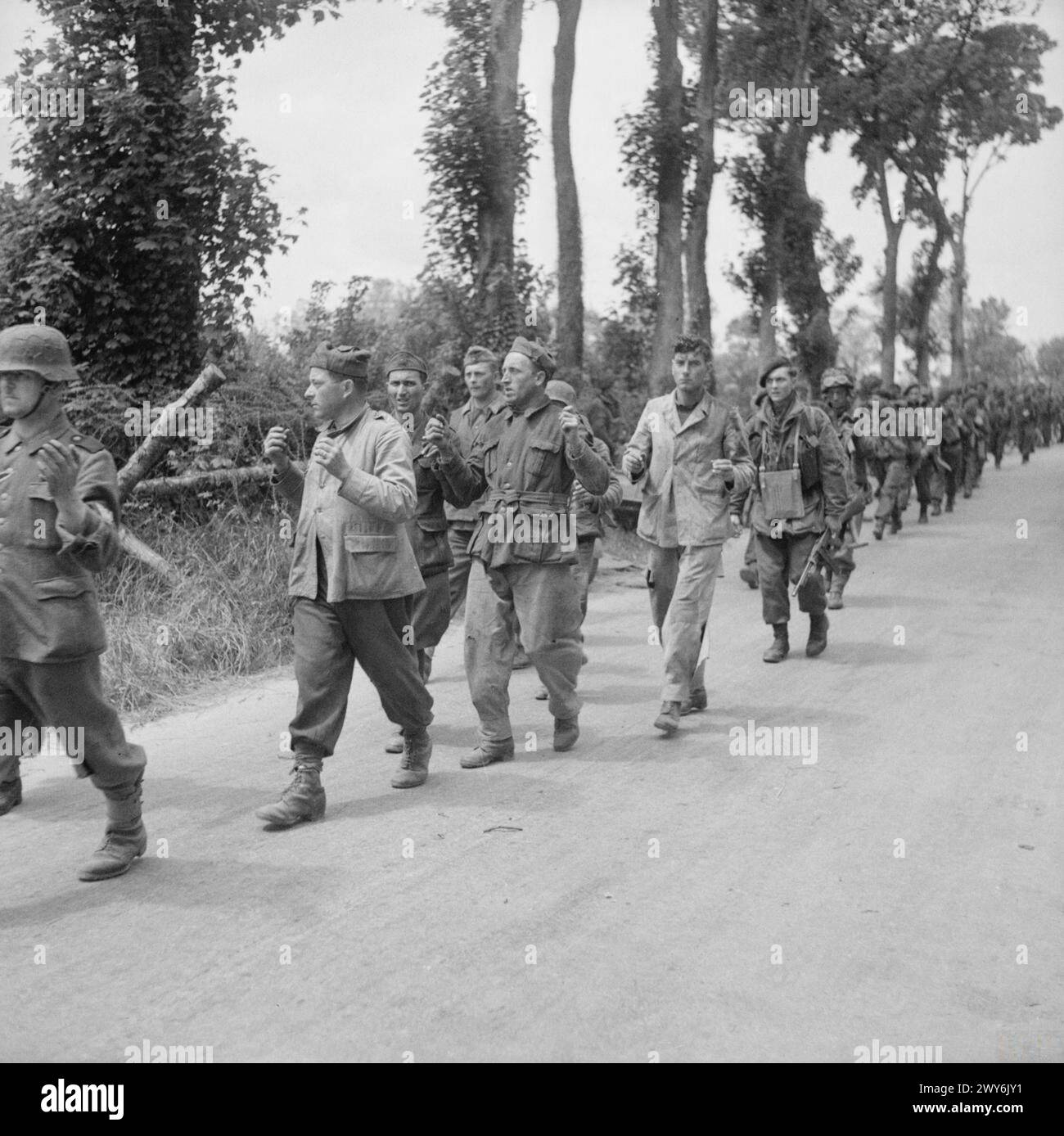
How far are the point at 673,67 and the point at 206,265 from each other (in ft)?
30.8

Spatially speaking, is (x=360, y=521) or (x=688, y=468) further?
(x=688, y=468)

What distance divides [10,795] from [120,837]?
3.47 feet

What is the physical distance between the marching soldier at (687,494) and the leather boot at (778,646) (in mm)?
1475

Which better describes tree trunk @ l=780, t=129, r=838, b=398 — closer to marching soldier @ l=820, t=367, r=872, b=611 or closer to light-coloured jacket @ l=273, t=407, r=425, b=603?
marching soldier @ l=820, t=367, r=872, b=611

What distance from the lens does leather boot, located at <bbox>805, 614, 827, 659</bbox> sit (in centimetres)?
928

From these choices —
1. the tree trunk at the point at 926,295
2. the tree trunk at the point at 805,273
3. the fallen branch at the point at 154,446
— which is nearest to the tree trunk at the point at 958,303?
the tree trunk at the point at 926,295

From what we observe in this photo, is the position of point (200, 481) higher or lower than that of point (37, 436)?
lower

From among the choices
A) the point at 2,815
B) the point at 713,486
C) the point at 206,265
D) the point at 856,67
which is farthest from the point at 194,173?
the point at 856,67

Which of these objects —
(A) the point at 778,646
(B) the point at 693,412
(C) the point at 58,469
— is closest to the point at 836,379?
(A) the point at 778,646

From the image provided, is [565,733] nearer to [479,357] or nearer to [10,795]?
[479,357]

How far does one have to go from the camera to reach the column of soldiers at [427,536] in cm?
478

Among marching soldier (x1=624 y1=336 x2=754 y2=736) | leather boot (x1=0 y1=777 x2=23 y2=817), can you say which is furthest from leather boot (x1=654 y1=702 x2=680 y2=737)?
leather boot (x1=0 y1=777 x2=23 y2=817)

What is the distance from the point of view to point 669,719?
7051mm

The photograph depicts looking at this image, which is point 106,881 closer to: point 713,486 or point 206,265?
point 713,486
